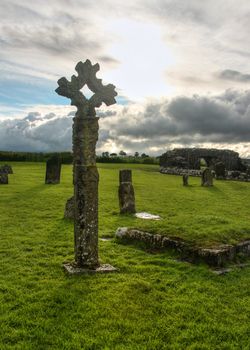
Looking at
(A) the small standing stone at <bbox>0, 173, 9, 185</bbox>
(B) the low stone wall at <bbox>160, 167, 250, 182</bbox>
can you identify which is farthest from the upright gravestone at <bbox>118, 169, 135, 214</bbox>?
(B) the low stone wall at <bbox>160, 167, 250, 182</bbox>

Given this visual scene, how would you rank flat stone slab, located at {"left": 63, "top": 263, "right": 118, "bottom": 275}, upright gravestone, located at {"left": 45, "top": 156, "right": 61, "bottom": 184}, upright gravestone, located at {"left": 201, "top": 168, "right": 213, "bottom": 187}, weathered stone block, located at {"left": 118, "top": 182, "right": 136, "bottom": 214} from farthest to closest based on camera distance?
upright gravestone, located at {"left": 201, "top": 168, "right": 213, "bottom": 187}
upright gravestone, located at {"left": 45, "top": 156, "right": 61, "bottom": 184}
weathered stone block, located at {"left": 118, "top": 182, "right": 136, "bottom": 214}
flat stone slab, located at {"left": 63, "top": 263, "right": 118, "bottom": 275}

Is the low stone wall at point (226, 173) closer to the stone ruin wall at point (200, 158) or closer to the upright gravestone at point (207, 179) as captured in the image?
the stone ruin wall at point (200, 158)

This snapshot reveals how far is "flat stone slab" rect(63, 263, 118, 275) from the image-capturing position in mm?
9375

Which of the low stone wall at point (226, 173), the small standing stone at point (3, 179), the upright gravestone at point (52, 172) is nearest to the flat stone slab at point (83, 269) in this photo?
the small standing stone at point (3, 179)

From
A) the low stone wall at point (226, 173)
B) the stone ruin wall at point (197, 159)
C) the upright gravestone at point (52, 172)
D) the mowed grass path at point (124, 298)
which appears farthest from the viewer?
the stone ruin wall at point (197, 159)

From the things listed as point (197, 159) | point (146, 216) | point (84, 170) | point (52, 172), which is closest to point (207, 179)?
point (52, 172)

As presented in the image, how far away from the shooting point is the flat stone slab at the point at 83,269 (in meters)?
9.38

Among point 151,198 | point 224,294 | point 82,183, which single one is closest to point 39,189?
point 151,198

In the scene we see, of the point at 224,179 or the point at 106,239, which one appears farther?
the point at 224,179

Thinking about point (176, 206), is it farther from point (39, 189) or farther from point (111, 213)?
point (39, 189)

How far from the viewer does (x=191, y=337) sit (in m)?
6.57

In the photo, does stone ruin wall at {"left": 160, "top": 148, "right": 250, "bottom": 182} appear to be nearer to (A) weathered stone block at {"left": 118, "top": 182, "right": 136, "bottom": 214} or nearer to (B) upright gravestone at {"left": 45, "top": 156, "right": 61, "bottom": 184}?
(B) upright gravestone at {"left": 45, "top": 156, "right": 61, "bottom": 184}

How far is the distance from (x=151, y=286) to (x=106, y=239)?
488 centimetres

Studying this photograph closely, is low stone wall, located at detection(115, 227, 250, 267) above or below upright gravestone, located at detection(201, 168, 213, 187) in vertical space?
below
